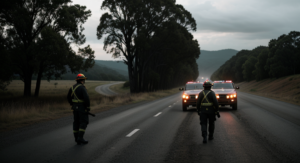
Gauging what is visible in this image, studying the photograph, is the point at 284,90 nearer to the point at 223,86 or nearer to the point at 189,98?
the point at 223,86

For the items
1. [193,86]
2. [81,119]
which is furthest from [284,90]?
[81,119]

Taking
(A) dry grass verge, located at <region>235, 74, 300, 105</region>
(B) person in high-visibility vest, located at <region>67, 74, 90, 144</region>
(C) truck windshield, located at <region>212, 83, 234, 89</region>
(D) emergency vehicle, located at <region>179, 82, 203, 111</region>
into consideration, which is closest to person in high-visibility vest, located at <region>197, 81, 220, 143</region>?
(B) person in high-visibility vest, located at <region>67, 74, 90, 144</region>

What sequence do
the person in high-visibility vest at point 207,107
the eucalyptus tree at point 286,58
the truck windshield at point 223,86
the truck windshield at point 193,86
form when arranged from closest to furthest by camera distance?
1. the person in high-visibility vest at point 207,107
2. the truck windshield at point 193,86
3. the truck windshield at point 223,86
4. the eucalyptus tree at point 286,58

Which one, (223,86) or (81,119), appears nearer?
(81,119)

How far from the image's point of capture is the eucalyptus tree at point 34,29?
27250 mm

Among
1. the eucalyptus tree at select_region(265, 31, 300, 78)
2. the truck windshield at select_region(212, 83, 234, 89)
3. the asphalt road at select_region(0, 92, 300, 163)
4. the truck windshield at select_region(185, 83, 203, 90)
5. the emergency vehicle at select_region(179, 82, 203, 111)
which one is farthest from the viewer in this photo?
the eucalyptus tree at select_region(265, 31, 300, 78)

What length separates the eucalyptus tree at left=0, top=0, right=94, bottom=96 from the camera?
27.2 m

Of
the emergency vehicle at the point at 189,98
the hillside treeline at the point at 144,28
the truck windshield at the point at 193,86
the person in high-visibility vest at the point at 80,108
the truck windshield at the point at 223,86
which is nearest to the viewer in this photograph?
the person in high-visibility vest at the point at 80,108

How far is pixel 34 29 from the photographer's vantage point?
30.4m

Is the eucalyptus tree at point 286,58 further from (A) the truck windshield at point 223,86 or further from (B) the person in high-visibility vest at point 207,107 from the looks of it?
(B) the person in high-visibility vest at point 207,107

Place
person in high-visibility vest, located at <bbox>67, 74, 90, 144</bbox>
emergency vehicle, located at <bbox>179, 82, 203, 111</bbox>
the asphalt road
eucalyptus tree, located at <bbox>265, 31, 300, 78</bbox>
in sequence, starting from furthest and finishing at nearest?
eucalyptus tree, located at <bbox>265, 31, 300, 78</bbox>, emergency vehicle, located at <bbox>179, 82, 203, 111</bbox>, person in high-visibility vest, located at <bbox>67, 74, 90, 144</bbox>, the asphalt road

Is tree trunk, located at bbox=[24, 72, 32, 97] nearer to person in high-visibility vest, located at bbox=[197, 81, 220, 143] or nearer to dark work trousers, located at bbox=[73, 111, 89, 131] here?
dark work trousers, located at bbox=[73, 111, 89, 131]

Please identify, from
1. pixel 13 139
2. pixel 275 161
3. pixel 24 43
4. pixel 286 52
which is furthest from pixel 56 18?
pixel 286 52

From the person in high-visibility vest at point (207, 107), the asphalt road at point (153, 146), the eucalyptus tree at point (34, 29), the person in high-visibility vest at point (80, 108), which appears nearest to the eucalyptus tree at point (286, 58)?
the eucalyptus tree at point (34, 29)
